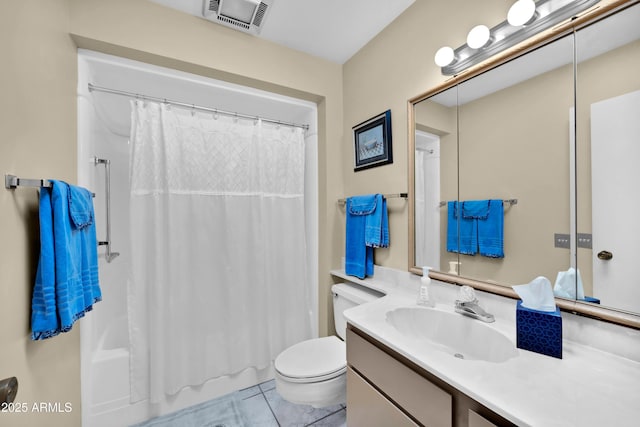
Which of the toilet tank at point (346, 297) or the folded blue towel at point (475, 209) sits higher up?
the folded blue towel at point (475, 209)

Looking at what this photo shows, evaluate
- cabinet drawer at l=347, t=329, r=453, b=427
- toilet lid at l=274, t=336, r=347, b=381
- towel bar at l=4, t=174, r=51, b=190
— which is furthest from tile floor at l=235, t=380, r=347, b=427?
towel bar at l=4, t=174, r=51, b=190

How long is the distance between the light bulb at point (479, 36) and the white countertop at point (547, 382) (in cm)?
116

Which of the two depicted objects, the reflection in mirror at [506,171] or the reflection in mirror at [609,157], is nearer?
the reflection in mirror at [609,157]

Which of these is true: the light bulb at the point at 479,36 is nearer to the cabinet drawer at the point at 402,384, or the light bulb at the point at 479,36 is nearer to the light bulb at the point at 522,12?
the light bulb at the point at 522,12

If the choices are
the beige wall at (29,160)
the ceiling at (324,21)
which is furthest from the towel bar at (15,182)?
the ceiling at (324,21)

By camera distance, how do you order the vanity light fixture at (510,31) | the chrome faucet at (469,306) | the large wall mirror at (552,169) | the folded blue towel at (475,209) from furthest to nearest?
the folded blue towel at (475,209), the chrome faucet at (469,306), the vanity light fixture at (510,31), the large wall mirror at (552,169)

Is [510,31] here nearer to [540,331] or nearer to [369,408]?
[540,331]

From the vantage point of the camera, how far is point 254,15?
149cm

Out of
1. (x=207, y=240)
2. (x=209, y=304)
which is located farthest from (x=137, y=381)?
(x=207, y=240)

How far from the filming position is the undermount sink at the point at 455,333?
35.6 inches

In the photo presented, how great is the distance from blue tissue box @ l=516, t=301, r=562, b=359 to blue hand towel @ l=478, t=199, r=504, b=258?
0.32m

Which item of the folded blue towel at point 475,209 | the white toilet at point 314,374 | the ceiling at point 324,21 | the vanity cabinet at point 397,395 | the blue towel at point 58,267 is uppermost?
the ceiling at point 324,21

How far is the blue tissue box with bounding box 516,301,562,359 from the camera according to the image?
2.49 feet

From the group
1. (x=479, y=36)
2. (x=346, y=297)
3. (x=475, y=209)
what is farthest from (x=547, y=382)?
A: (x=479, y=36)
